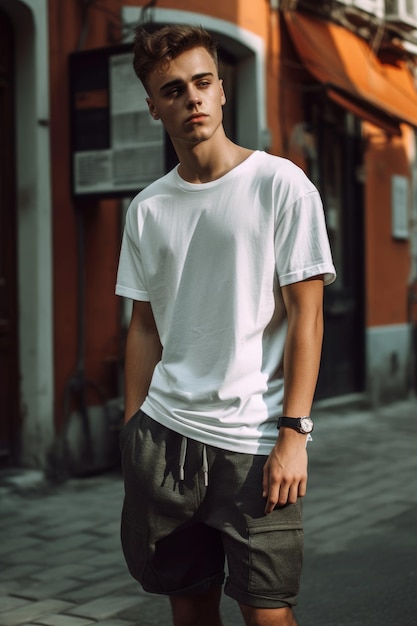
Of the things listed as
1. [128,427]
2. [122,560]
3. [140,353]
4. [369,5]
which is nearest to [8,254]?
[122,560]

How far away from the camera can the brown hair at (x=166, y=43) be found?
2.52 metres

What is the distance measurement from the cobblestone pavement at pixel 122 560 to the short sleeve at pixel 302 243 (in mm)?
2060

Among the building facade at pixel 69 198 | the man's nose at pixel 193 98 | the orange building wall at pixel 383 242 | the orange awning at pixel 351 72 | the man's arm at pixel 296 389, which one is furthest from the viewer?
the orange building wall at pixel 383 242

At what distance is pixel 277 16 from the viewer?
10.0 meters

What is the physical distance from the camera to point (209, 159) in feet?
8.48

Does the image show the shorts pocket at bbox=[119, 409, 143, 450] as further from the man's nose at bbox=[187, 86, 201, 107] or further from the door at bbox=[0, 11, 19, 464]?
the door at bbox=[0, 11, 19, 464]

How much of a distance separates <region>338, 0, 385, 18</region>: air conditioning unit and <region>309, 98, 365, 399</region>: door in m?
1.04

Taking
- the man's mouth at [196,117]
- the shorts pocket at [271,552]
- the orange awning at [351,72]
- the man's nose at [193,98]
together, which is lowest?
the shorts pocket at [271,552]

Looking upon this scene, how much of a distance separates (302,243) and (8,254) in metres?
4.99

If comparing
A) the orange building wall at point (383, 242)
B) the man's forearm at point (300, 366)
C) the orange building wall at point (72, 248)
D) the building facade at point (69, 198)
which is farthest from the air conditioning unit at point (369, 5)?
the man's forearm at point (300, 366)

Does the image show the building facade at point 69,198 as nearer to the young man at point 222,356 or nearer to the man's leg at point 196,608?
the young man at point 222,356

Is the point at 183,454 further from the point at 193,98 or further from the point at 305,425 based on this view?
the point at 193,98

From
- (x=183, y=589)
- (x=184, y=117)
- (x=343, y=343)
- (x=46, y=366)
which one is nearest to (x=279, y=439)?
(x=183, y=589)

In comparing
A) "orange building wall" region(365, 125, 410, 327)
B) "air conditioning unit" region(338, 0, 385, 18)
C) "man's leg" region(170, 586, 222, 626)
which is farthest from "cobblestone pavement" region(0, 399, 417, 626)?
"air conditioning unit" region(338, 0, 385, 18)
